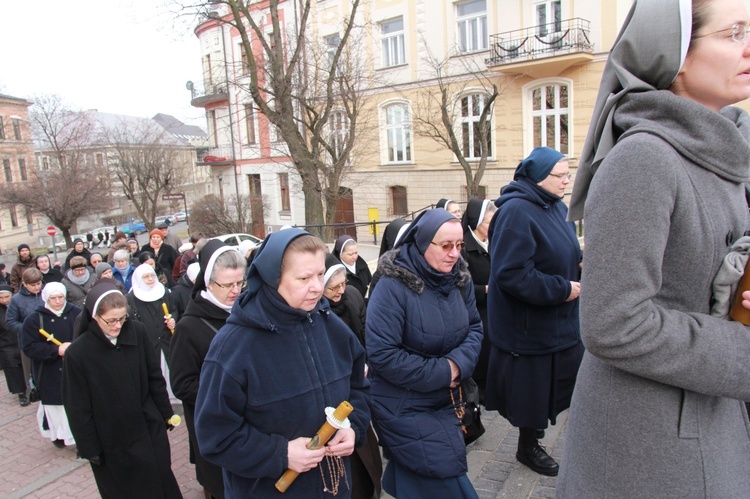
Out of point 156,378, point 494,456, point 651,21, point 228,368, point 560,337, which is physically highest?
point 651,21

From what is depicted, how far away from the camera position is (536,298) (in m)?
3.46

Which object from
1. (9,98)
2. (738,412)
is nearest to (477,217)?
(738,412)

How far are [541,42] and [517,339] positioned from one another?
61.2 ft

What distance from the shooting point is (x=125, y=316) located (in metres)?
4.15

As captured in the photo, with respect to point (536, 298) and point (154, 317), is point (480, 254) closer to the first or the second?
point (536, 298)

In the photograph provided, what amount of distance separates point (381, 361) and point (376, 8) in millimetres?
25104

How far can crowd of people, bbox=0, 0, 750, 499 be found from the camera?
1.27 meters

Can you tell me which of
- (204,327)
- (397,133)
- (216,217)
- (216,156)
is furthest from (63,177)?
(204,327)

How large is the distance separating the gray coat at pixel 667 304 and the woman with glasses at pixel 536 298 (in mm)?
2127

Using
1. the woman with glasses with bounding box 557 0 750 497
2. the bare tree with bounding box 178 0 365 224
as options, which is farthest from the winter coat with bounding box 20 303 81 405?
the bare tree with bounding box 178 0 365 224

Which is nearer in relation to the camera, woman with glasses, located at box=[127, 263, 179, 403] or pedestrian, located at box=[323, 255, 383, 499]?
pedestrian, located at box=[323, 255, 383, 499]

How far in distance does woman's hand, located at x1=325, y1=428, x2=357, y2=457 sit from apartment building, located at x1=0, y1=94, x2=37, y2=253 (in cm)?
5196

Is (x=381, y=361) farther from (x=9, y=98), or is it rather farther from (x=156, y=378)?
(x=9, y=98)

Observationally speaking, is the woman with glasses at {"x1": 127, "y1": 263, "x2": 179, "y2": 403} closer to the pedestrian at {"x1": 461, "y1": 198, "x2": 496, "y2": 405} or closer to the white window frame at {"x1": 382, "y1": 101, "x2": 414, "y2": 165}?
the pedestrian at {"x1": 461, "y1": 198, "x2": 496, "y2": 405}
